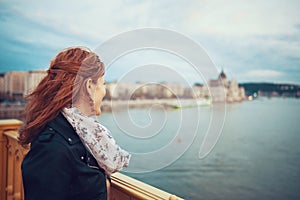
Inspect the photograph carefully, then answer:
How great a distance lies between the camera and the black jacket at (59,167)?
498mm

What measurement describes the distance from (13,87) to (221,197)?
19.9 meters

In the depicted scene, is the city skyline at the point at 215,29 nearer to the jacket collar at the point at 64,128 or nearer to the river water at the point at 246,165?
the river water at the point at 246,165

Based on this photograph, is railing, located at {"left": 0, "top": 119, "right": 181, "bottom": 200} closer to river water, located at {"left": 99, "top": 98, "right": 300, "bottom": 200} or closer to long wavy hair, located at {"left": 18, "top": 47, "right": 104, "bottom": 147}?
long wavy hair, located at {"left": 18, "top": 47, "right": 104, "bottom": 147}

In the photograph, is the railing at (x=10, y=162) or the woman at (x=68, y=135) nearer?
the woman at (x=68, y=135)

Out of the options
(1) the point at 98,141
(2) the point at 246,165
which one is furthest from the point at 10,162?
A: (2) the point at 246,165

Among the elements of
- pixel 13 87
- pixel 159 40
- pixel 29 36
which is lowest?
pixel 159 40

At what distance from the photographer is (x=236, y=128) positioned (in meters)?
37.0

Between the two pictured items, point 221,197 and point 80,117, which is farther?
point 221,197

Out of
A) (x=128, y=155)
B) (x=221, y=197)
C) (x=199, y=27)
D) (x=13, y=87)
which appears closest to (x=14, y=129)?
(x=128, y=155)

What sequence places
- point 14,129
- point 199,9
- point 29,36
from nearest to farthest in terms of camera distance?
point 14,129
point 199,9
point 29,36

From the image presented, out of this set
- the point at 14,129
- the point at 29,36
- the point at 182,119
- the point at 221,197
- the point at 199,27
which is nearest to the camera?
the point at 182,119

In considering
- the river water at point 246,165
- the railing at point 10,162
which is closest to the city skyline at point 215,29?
the river water at point 246,165

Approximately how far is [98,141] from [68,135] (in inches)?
3.7

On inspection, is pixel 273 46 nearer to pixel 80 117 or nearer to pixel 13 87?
pixel 13 87
